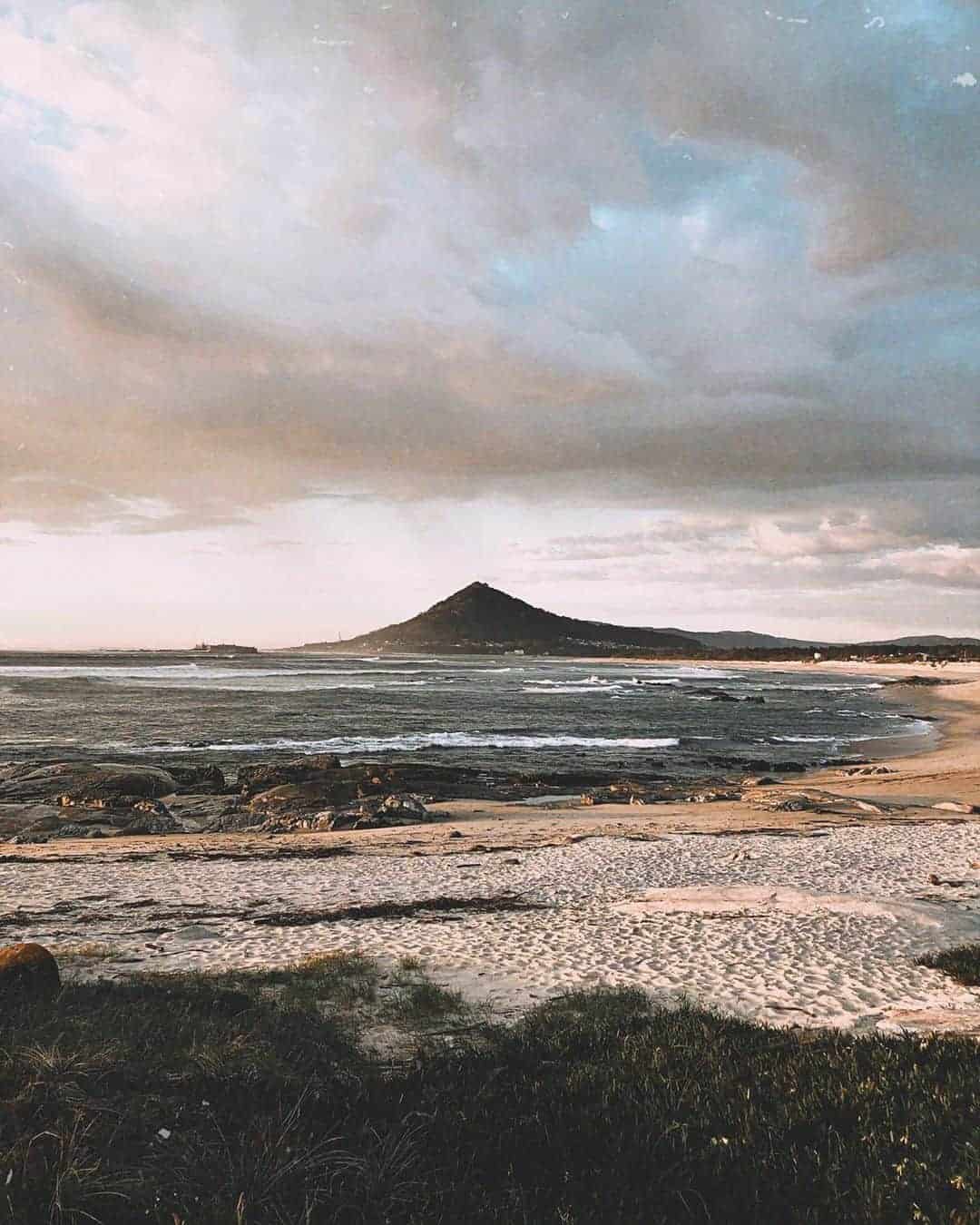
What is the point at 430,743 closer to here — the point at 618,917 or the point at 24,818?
the point at 24,818

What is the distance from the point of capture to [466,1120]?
644 cm

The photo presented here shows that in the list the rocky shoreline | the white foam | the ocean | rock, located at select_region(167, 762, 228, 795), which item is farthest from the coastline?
the white foam

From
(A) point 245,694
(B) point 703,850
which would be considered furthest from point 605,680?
(B) point 703,850

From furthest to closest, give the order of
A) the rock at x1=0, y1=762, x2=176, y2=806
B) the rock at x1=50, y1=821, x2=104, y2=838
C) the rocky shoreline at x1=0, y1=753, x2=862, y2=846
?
the rock at x1=0, y1=762, x2=176, y2=806 < the rocky shoreline at x1=0, y1=753, x2=862, y2=846 < the rock at x1=50, y1=821, x2=104, y2=838

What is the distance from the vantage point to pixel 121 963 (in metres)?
11.1

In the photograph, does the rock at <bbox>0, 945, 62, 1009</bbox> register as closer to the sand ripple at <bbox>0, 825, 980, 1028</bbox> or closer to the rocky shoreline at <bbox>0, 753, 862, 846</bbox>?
the sand ripple at <bbox>0, 825, 980, 1028</bbox>

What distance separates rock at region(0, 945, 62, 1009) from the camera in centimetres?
888

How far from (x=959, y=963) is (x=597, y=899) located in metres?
6.46

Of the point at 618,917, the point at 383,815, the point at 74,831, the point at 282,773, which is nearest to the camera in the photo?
the point at 618,917

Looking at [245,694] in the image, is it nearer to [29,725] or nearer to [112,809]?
[29,725]

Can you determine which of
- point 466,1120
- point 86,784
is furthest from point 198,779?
point 466,1120

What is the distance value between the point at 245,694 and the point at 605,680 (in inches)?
2156

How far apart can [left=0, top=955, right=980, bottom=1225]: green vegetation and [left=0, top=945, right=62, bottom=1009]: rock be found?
474 mm

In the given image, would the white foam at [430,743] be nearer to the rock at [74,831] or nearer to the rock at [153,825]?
the rock at [153,825]
